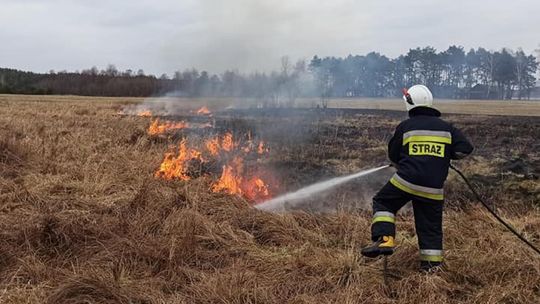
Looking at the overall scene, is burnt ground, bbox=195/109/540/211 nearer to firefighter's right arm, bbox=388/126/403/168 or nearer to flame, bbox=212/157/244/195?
flame, bbox=212/157/244/195

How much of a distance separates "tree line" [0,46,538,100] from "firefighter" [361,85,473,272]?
485 inches

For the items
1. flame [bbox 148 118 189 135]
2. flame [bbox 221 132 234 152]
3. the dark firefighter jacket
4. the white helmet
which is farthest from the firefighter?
flame [bbox 148 118 189 135]

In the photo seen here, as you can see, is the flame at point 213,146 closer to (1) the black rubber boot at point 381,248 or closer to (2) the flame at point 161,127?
(2) the flame at point 161,127

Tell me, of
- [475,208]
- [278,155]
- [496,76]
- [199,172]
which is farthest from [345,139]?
[496,76]

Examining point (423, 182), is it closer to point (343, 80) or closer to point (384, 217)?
point (384, 217)

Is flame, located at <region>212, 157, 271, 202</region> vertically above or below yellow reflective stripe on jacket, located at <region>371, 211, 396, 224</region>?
below

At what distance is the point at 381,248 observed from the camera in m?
4.14

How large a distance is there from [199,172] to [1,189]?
3407 millimetres

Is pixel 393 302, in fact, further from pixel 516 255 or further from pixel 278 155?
pixel 278 155

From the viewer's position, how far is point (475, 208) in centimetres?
631

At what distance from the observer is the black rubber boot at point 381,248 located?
163 inches

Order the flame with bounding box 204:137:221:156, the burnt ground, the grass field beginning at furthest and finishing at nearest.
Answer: the flame with bounding box 204:137:221:156
the burnt ground
the grass field

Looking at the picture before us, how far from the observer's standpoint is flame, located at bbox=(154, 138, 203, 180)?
29.1 ft

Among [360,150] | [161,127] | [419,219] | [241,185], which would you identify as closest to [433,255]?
[419,219]
